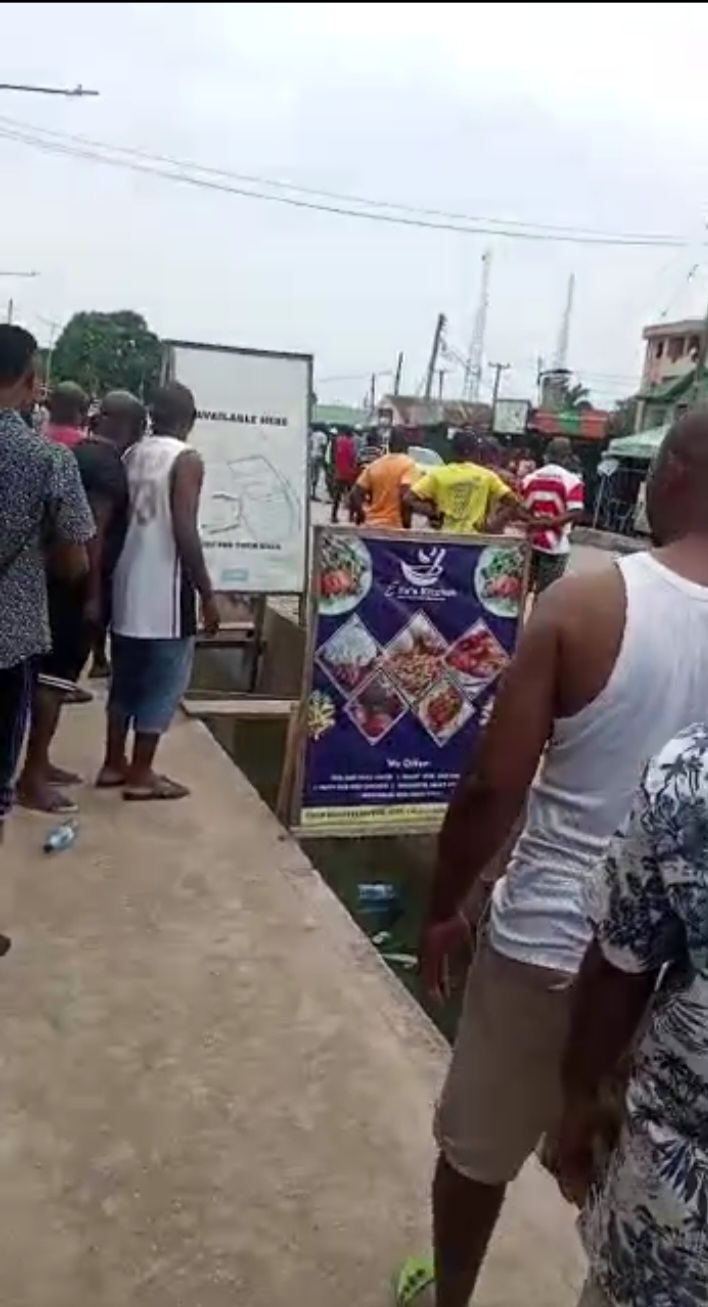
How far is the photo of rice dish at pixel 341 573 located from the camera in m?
4.57

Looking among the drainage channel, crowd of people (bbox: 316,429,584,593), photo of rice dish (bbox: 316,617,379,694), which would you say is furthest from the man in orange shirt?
photo of rice dish (bbox: 316,617,379,694)

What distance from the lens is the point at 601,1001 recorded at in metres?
1.40

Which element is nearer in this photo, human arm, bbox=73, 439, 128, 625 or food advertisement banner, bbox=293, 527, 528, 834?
human arm, bbox=73, 439, 128, 625

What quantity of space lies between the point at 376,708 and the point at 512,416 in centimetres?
2961

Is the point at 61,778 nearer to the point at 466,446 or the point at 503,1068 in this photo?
the point at 503,1068

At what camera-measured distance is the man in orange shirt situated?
26.2 ft

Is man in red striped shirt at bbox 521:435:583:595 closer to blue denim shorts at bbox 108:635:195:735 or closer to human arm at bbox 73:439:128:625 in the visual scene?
blue denim shorts at bbox 108:635:195:735

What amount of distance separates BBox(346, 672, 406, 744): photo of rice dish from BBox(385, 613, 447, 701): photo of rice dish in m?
0.05

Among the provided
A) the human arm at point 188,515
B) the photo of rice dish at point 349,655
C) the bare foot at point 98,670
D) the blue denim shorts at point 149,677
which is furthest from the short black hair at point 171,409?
the bare foot at point 98,670

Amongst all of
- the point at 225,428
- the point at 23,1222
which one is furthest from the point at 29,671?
the point at 225,428

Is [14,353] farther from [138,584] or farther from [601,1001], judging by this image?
[601,1001]

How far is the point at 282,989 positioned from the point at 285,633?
3727mm

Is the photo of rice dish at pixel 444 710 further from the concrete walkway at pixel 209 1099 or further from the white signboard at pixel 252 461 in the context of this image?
the white signboard at pixel 252 461

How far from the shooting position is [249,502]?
6.77 m
